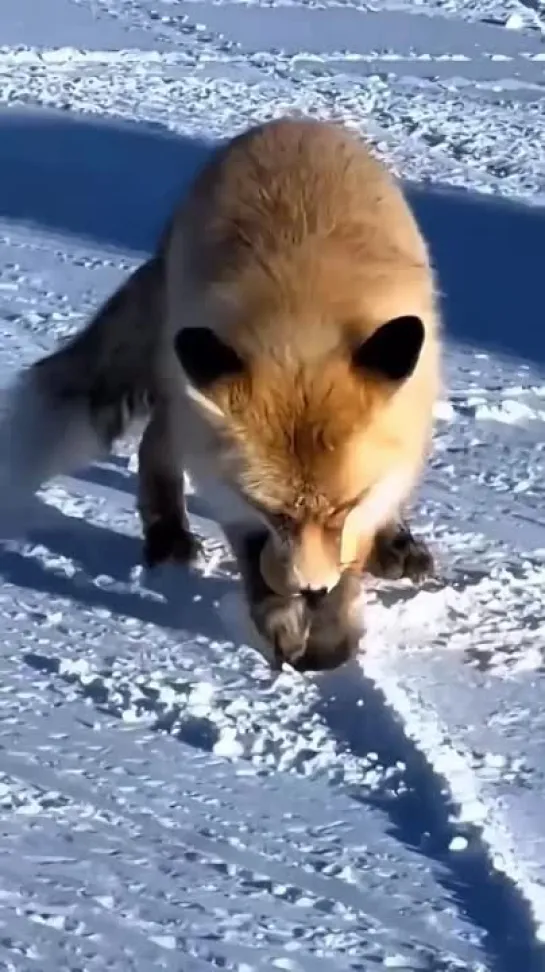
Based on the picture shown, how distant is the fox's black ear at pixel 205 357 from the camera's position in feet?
11.5

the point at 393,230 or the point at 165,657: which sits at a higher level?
the point at 393,230

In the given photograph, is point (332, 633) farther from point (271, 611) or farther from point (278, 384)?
point (278, 384)

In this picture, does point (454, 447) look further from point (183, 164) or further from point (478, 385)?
point (183, 164)

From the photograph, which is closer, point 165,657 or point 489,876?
point 489,876

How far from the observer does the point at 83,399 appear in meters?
4.89

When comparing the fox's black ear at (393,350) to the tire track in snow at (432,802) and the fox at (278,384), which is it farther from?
the tire track in snow at (432,802)

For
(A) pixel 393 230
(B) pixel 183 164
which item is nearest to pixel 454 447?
(A) pixel 393 230

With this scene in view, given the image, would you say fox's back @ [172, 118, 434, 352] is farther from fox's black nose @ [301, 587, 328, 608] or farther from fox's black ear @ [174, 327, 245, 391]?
fox's black nose @ [301, 587, 328, 608]

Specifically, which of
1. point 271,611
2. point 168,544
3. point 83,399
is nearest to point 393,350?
point 271,611

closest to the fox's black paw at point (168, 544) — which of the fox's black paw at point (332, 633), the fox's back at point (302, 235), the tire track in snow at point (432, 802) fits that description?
the tire track in snow at point (432, 802)

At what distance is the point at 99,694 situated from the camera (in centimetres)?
381

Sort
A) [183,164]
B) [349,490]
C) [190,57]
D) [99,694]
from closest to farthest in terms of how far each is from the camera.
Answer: [349,490], [99,694], [183,164], [190,57]

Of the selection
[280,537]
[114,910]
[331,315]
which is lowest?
[114,910]

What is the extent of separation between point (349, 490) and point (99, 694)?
0.77 meters
